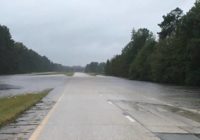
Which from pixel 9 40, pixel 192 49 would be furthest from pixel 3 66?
pixel 192 49

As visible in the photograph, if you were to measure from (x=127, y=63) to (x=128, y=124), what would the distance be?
145 metres

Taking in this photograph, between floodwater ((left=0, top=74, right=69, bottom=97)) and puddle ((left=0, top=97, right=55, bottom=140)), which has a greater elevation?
floodwater ((left=0, top=74, right=69, bottom=97))

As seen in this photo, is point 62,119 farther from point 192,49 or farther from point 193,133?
point 192,49

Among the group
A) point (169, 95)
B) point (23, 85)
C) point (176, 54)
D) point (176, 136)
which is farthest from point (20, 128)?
point (176, 54)

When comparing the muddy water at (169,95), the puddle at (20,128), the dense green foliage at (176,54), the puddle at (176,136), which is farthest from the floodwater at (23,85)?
the puddle at (176,136)

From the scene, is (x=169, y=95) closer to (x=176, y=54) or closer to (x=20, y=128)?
(x=20, y=128)

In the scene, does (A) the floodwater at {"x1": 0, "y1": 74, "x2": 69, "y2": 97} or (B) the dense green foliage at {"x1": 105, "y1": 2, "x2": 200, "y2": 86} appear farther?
(B) the dense green foliage at {"x1": 105, "y1": 2, "x2": 200, "y2": 86}

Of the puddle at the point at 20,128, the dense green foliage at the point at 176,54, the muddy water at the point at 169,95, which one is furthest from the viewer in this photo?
→ the dense green foliage at the point at 176,54

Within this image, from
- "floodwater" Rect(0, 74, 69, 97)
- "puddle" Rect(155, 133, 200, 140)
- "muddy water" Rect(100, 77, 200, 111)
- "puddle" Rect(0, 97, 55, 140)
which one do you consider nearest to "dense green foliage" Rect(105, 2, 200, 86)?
"floodwater" Rect(0, 74, 69, 97)

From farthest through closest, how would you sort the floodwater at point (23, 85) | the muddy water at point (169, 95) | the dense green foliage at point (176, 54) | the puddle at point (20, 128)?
the dense green foliage at point (176, 54), the floodwater at point (23, 85), the muddy water at point (169, 95), the puddle at point (20, 128)

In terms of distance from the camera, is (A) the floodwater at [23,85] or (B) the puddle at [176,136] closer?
(B) the puddle at [176,136]

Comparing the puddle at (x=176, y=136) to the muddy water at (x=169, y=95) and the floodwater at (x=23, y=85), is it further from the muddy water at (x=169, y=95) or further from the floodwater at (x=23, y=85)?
the floodwater at (x=23, y=85)

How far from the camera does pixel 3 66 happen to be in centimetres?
15575

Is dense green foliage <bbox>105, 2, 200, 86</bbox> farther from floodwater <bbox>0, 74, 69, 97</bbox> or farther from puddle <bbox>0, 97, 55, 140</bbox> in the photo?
puddle <bbox>0, 97, 55, 140</bbox>
